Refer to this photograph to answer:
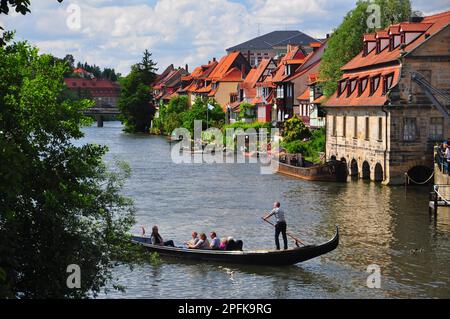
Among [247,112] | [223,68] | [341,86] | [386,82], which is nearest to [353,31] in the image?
[341,86]

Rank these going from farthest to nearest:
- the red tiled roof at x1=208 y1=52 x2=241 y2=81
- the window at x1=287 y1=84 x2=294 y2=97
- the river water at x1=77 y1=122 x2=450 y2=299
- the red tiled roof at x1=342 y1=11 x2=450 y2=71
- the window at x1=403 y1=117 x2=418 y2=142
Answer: the red tiled roof at x1=208 y1=52 x2=241 y2=81 → the window at x1=287 y1=84 x2=294 y2=97 → the red tiled roof at x1=342 y1=11 x2=450 y2=71 → the window at x1=403 y1=117 x2=418 y2=142 → the river water at x1=77 y1=122 x2=450 y2=299

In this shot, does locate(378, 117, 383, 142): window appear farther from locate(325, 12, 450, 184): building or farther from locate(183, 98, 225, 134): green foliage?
locate(183, 98, 225, 134): green foliage

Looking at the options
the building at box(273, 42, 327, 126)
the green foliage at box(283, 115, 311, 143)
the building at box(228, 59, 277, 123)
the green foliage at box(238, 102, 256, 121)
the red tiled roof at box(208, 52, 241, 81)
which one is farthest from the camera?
the red tiled roof at box(208, 52, 241, 81)

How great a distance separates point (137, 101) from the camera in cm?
15675

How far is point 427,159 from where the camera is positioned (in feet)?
183

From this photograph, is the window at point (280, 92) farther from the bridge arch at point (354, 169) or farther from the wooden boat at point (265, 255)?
the wooden boat at point (265, 255)

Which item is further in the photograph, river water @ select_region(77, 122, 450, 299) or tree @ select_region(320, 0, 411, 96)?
tree @ select_region(320, 0, 411, 96)

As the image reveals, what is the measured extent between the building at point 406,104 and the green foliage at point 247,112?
53.1 meters

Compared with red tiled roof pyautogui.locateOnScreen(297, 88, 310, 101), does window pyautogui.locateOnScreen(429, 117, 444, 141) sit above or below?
below

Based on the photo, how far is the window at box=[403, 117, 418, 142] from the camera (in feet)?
182

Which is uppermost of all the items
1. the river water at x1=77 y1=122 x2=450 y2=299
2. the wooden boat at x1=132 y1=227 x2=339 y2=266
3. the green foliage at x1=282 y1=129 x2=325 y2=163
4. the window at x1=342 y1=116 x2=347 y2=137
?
the window at x1=342 y1=116 x2=347 y2=137

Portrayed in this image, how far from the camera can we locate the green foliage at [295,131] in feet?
269

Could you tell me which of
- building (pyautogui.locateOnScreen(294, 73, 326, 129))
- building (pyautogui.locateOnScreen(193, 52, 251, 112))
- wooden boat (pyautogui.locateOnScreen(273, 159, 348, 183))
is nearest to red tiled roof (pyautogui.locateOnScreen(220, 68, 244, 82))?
building (pyautogui.locateOnScreen(193, 52, 251, 112))
